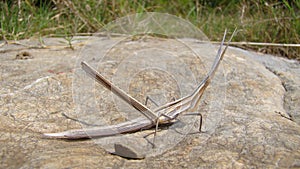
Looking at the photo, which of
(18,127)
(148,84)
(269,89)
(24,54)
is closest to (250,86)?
(269,89)

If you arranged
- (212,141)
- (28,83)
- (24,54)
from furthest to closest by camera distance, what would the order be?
(24,54) < (28,83) < (212,141)

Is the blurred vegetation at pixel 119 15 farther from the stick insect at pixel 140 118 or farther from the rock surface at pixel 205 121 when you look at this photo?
the stick insect at pixel 140 118

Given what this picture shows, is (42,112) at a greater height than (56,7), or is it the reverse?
(56,7)

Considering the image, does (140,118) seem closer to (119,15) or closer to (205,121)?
(205,121)

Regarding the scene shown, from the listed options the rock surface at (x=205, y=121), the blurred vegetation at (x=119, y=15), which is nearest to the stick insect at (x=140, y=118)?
the rock surface at (x=205, y=121)

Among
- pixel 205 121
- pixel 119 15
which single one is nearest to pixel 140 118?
pixel 205 121

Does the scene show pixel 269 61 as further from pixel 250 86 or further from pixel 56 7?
pixel 56 7
